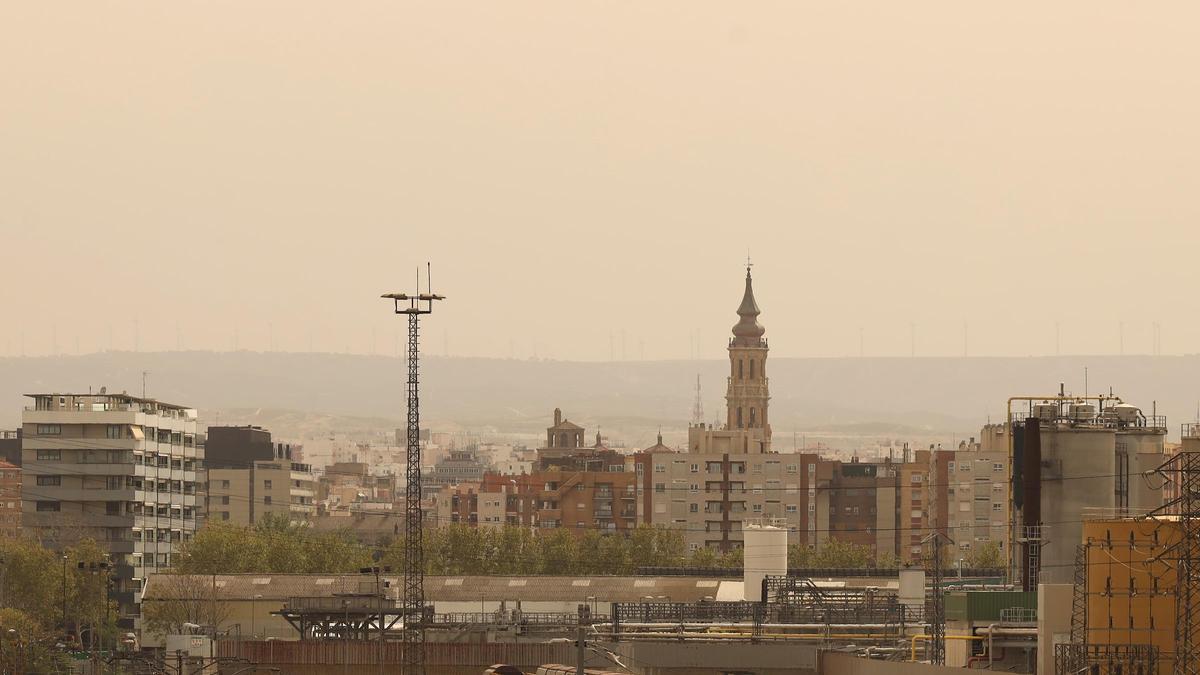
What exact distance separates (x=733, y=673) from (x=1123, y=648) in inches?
977

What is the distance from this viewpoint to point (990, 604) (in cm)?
7844

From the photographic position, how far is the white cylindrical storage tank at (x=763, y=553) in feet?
393

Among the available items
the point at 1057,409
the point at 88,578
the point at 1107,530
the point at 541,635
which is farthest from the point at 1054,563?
the point at 88,578

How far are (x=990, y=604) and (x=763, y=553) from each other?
1821 inches

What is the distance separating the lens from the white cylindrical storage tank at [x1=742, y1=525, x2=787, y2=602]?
393 feet

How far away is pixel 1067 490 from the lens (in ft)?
292

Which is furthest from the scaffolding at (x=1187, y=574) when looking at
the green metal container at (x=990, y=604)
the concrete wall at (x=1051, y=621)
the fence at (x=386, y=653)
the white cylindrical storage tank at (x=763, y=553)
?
the white cylindrical storage tank at (x=763, y=553)

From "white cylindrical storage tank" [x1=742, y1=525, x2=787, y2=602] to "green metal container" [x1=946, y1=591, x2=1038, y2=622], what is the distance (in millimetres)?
38841

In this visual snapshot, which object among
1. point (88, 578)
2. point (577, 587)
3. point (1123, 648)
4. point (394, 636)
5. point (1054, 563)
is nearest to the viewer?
point (1123, 648)

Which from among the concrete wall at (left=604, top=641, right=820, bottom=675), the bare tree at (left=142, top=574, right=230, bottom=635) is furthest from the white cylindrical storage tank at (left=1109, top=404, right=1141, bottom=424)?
the bare tree at (left=142, top=574, right=230, bottom=635)

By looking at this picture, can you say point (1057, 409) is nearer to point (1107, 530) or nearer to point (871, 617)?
point (871, 617)

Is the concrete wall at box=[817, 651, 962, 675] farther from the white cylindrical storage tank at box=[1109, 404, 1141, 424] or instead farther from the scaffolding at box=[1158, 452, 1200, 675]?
the white cylindrical storage tank at box=[1109, 404, 1141, 424]

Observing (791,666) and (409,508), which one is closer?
(791,666)

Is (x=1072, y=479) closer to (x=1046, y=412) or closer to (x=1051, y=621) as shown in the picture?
(x=1046, y=412)
